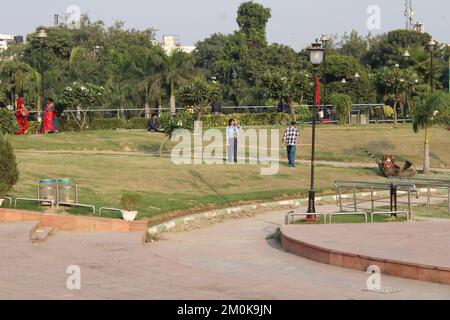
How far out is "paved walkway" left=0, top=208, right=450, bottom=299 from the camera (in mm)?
10477

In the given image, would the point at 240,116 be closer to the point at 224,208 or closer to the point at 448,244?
the point at 224,208

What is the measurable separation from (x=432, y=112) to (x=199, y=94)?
15718mm

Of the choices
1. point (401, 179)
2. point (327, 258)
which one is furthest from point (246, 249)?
point (401, 179)

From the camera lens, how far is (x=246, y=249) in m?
15.3

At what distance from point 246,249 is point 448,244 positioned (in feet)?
12.0

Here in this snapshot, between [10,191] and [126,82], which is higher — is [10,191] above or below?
below

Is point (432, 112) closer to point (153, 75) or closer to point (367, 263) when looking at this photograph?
point (367, 263)

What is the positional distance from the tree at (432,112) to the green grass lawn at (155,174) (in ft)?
8.21

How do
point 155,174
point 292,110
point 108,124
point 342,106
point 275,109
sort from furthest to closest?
point 275,109, point 342,106, point 292,110, point 108,124, point 155,174

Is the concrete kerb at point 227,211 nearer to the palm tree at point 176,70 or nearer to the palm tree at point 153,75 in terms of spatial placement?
the palm tree at point 176,70

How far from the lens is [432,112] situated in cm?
2875

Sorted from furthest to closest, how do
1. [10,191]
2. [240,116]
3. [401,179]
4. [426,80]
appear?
[426,80] < [240,116] < [401,179] < [10,191]

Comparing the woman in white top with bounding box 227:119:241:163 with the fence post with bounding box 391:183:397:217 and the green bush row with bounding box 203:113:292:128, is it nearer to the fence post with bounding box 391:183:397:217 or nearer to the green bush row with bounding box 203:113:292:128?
the fence post with bounding box 391:183:397:217

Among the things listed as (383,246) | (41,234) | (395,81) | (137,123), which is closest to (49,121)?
(137,123)
